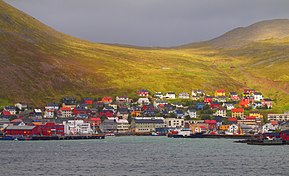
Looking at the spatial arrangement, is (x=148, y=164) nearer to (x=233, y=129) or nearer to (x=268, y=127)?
(x=268, y=127)

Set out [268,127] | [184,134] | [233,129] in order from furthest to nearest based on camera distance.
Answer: [233,129] < [268,127] < [184,134]

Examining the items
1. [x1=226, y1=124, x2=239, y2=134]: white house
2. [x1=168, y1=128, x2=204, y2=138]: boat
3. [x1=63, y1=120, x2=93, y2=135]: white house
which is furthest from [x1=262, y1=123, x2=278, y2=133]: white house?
[x1=63, y1=120, x2=93, y2=135]: white house

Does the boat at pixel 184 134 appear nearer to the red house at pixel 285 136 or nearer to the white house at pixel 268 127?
the white house at pixel 268 127

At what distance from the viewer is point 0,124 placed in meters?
198

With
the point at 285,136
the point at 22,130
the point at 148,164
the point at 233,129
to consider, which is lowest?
the point at 148,164

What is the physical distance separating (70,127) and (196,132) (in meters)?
39.6

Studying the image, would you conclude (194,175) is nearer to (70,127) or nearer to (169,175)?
(169,175)

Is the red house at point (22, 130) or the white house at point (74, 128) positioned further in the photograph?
the white house at point (74, 128)

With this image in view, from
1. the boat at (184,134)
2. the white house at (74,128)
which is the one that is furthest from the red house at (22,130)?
the boat at (184,134)

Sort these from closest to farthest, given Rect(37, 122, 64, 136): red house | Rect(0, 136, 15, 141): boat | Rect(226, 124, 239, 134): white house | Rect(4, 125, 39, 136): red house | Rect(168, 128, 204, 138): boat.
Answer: Rect(0, 136, 15, 141): boat < Rect(4, 125, 39, 136): red house < Rect(37, 122, 64, 136): red house < Rect(168, 128, 204, 138): boat < Rect(226, 124, 239, 134): white house

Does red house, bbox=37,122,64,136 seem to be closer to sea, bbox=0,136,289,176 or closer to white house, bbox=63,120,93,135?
white house, bbox=63,120,93,135

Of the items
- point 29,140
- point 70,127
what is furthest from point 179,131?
point 29,140

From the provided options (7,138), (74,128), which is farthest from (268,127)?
(7,138)

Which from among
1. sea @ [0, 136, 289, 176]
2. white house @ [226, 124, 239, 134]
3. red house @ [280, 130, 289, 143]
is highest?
white house @ [226, 124, 239, 134]
